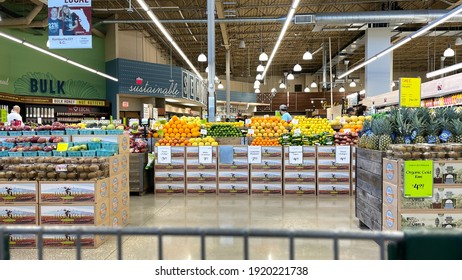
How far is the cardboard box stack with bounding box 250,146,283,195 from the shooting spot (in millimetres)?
7512

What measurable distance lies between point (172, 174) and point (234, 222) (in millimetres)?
2549

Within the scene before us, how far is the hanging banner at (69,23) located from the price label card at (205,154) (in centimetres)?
299

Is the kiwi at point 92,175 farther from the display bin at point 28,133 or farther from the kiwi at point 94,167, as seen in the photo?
the display bin at point 28,133

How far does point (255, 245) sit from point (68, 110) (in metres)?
15.3

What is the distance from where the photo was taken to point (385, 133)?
437 cm

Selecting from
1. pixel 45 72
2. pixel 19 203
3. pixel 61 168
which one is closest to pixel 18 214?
pixel 19 203

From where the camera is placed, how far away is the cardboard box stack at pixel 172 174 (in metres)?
7.61

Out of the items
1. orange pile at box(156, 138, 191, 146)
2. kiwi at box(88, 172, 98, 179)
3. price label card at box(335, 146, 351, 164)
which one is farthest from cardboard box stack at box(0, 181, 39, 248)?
price label card at box(335, 146, 351, 164)

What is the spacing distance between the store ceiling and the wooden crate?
27.7ft

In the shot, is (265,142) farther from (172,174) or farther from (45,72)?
(45,72)

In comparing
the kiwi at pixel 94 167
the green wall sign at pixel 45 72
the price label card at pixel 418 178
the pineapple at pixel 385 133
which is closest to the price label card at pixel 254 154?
the pineapple at pixel 385 133

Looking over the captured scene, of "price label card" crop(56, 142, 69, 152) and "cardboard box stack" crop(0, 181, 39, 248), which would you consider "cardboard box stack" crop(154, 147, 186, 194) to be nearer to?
"price label card" crop(56, 142, 69, 152)

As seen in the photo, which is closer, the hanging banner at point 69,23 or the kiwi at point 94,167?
the kiwi at point 94,167
